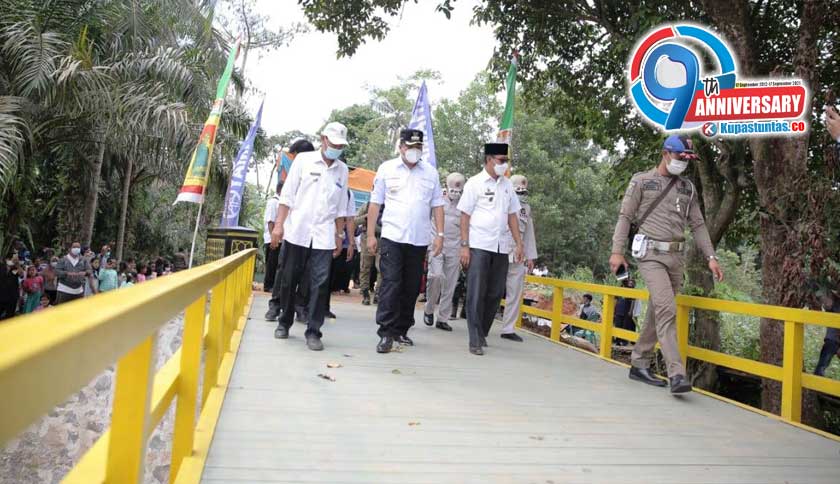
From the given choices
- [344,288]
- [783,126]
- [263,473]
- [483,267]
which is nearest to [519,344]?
[483,267]

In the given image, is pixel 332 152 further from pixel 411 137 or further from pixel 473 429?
pixel 473 429

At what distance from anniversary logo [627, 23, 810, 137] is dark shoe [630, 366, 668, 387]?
315cm

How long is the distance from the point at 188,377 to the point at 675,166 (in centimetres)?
423

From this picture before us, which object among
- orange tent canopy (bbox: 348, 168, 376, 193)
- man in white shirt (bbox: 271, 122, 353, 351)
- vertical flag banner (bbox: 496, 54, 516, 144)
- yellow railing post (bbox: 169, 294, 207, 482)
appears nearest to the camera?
yellow railing post (bbox: 169, 294, 207, 482)

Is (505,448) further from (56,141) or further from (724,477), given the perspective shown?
(56,141)

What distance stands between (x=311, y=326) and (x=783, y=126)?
5217mm

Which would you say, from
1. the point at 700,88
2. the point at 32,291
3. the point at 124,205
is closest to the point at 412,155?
the point at 700,88

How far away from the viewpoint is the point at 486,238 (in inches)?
265

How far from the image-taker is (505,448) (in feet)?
11.6

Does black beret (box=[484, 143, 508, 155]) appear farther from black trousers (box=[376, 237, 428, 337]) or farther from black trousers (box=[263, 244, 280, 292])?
black trousers (box=[263, 244, 280, 292])

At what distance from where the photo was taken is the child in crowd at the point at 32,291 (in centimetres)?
1315

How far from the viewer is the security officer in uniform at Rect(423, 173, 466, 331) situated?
8.65 metres

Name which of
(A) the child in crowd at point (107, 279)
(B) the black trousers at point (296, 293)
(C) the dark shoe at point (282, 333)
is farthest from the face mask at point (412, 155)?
(A) the child in crowd at point (107, 279)

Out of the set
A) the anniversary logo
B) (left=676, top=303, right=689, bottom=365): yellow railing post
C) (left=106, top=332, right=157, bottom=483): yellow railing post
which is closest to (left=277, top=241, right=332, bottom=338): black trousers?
(left=676, top=303, right=689, bottom=365): yellow railing post
